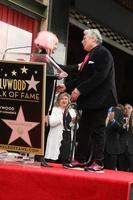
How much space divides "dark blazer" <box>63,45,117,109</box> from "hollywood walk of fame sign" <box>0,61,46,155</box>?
21.6 inches

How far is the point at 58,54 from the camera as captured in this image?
1144 centimetres

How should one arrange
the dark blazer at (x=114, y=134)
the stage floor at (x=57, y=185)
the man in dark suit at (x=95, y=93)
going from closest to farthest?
1. the stage floor at (x=57, y=185)
2. the man in dark suit at (x=95, y=93)
3. the dark blazer at (x=114, y=134)

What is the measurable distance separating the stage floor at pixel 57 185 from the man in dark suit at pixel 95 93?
78 centimetres

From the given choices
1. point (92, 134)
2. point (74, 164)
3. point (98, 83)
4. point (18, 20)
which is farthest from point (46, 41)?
point (18, 20)

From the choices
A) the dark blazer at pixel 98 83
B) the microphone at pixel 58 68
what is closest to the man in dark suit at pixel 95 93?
the dark blazer at pixel 98 83

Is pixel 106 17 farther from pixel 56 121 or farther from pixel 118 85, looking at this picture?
pixel 56 121

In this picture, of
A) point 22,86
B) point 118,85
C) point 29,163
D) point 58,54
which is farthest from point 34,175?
point 118,85

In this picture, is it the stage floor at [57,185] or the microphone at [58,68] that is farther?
the microphone at [58,68]

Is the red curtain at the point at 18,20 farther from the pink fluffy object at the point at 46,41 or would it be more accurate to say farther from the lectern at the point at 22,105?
the lectern at the point at 22,105

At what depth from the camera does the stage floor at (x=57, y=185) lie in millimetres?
4852

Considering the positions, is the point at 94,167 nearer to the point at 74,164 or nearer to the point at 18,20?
the point at 74,164

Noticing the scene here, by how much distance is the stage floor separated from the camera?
4852 millimetres

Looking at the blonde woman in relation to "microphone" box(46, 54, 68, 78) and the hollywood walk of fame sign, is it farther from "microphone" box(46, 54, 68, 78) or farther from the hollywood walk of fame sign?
the hollywood walk of fame sign

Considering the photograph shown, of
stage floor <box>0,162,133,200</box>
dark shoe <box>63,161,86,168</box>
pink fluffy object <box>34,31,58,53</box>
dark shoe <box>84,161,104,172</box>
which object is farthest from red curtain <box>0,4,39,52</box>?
stage floor <box>0,162,133,200</box>
